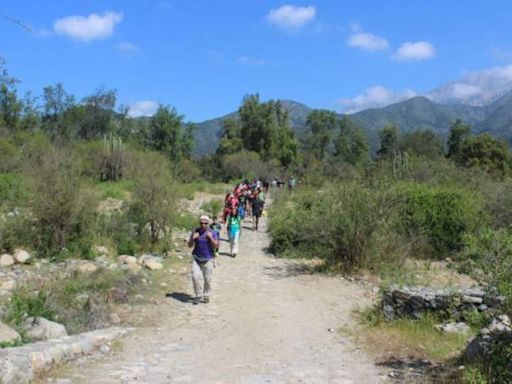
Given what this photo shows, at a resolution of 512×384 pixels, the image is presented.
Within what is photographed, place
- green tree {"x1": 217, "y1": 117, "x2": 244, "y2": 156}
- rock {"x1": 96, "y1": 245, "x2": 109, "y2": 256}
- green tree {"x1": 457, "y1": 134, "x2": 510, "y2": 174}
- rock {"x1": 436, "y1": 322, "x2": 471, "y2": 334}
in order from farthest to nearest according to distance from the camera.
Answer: green tree {"x1": 217, "y1": 117, "x2": 244, "y2": 156}, green tree {"x1": 457, "y1": 134, "x2": 510, "y2": 174}, rock {"x1": 96, "y1": 245, "x2": 109, "y2": 256}, rock {"x1": 436, "y1": 322, "x2": 471, "y2": 334}

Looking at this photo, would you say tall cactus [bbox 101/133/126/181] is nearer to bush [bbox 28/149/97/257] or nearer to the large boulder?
bush [bbox 28/149/97/257]

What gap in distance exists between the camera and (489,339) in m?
6.52

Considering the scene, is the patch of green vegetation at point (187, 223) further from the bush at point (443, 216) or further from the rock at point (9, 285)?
the rock at point (9, 285)

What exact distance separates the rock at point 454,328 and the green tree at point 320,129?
248 ft

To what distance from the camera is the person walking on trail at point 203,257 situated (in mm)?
10906

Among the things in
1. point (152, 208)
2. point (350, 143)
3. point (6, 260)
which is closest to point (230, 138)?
point (350, 143)

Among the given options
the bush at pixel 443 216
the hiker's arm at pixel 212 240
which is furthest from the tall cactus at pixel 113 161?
the hiker's arm at pixel 212 240

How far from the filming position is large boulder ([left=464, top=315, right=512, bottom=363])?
6.25 metres

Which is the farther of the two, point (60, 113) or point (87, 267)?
point (60, 113)

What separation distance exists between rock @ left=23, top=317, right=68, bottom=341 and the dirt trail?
0.95m

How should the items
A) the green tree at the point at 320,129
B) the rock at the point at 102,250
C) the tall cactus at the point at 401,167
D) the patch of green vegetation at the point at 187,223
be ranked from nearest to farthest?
the rock at the point at 102,250 → the patch of green vegetation at the point at 187,223 → the tall cactus at the point at 401,167 → the green tree at the point at 320,129

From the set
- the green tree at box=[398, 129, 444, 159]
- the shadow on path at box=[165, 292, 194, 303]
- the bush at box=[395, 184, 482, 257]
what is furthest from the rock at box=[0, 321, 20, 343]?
the green tree at box=[398, 129, 444, 159]

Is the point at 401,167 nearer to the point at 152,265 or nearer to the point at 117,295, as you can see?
the point at 152,265

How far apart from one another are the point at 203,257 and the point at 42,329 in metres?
3.49
